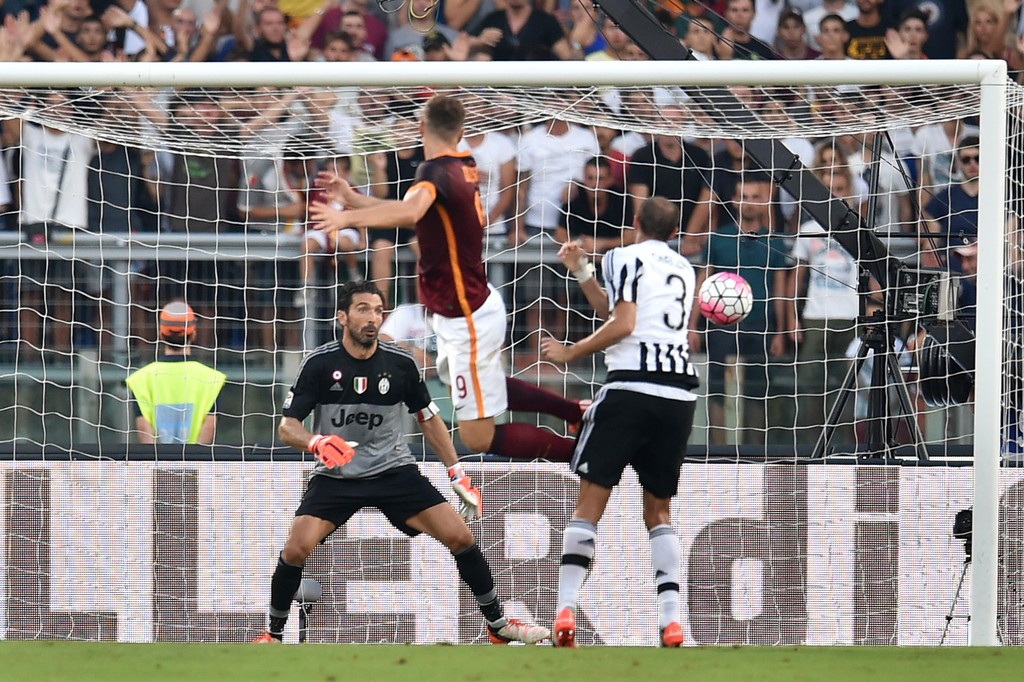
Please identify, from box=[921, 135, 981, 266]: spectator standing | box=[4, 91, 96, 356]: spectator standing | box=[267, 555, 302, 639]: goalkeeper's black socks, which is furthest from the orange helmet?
box=[921, 135, 981, 266]: spectator standing

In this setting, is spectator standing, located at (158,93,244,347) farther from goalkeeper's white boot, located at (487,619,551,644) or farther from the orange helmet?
goalkeeper's white boot, located at (487,619,551,644)

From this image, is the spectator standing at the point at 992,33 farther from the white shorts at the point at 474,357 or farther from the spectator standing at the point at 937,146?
the white shorts at the point at 474,357

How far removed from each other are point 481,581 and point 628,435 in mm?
1241

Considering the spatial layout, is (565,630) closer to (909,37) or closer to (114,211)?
(114,211)

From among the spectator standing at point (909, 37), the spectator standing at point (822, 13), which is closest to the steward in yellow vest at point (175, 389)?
the spectator standing at point (822, 13)

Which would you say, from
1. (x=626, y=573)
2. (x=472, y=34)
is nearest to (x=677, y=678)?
(x=626, y=573)

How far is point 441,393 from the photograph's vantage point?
22.3 feet

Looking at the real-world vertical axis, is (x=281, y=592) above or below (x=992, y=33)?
below

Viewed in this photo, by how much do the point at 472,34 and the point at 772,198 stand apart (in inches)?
93.8

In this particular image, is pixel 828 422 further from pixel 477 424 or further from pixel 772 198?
pixel 477 424

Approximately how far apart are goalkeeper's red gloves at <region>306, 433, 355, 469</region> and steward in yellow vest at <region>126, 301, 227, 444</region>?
1.21m

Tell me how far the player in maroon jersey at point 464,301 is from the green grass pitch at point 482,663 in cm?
107

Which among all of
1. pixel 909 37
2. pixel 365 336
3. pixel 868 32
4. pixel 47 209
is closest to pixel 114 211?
pixel 47 209

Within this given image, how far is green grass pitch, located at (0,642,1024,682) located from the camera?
13.1 feet
